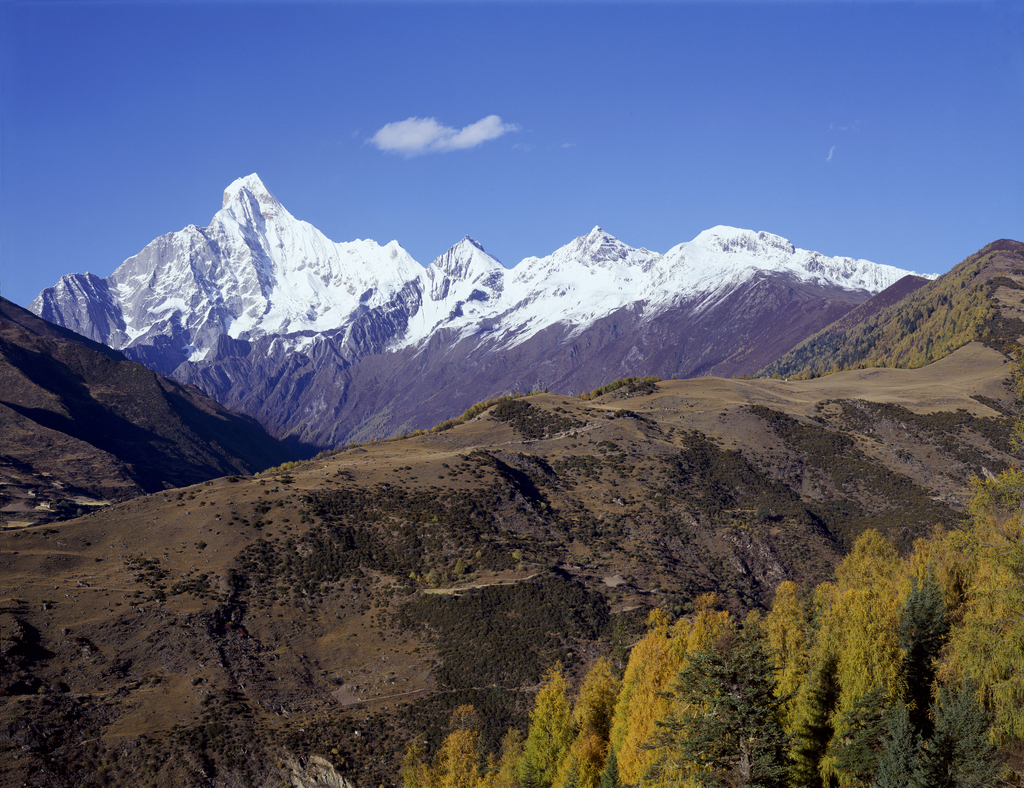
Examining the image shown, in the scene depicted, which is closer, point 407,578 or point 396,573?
point 407,578

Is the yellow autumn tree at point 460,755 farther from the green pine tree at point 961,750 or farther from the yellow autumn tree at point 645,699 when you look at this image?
the green pine tree at point 961,750

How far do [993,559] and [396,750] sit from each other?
222 ft

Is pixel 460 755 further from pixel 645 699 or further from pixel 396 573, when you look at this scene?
pixel 396 573

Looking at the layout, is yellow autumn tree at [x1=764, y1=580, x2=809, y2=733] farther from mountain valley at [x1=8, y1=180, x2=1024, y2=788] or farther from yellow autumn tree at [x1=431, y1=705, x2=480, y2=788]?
yellow autumn tree at [x1=431, y1=705, x2=480, y2=788]

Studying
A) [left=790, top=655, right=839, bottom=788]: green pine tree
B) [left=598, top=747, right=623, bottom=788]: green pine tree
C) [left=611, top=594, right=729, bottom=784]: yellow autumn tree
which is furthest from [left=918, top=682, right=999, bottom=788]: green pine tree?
[left=598, top=747, right=623, bottom=788]: green pine tree

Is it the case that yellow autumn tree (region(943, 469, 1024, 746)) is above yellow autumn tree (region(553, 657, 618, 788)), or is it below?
above

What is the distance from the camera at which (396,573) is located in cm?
11394

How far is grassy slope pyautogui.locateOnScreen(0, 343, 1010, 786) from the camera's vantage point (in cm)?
→ 7688

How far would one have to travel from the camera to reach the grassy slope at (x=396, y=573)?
3027 inches

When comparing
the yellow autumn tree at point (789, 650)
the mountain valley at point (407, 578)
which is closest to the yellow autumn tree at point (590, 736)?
the mountain valley at point (407, 578)

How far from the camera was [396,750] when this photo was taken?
77625 mm

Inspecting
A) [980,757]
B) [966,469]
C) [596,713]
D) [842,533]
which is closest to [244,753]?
[596,713]

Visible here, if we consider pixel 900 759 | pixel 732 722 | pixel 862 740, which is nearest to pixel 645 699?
pixel 862 740

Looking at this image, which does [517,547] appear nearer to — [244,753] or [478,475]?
[478,475]
